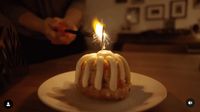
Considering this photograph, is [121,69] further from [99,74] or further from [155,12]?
[155,12]

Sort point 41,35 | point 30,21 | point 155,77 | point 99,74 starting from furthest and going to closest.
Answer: point 41,35, point 30,21, point 155,77, point 99,74

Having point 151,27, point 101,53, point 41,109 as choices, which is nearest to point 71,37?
point 101,53

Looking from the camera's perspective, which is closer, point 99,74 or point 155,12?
point 99,74

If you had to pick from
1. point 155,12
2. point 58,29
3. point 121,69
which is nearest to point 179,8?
point 155,12

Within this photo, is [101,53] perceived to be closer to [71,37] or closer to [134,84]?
[134,84]

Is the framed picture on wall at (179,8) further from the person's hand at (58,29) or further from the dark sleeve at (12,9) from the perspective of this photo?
the person's hand at (58,29)

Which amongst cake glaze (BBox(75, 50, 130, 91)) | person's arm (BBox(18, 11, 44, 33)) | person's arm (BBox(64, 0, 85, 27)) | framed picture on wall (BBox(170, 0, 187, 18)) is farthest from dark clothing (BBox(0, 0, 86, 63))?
framed picture on wall (BBox(170, 0, 187, 18))
